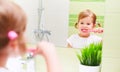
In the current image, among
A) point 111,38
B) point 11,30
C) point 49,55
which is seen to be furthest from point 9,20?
point 111,38

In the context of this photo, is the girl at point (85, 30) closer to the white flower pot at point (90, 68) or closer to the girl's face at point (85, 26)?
the girl's face at point (85, 26)

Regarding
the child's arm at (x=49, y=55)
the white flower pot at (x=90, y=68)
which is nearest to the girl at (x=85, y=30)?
the white flower pot at (x=90, y=68)

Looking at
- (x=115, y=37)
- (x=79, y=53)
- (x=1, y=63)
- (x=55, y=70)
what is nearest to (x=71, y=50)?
(x=79, y=53)

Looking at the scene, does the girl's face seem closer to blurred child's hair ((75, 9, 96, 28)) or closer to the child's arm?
blurred child's hair ((75, 9, 96, 28))

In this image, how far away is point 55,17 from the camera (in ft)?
4.83

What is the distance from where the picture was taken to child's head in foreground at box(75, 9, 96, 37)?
1.41m

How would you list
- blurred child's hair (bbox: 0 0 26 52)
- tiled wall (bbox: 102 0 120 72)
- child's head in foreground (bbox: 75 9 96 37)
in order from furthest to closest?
child's head in foreground (bbox: 75 9 96 37)
tiled wall (bbox: 102 0 120 72)
blurred child's hair (bbox: 0 0 26 52)

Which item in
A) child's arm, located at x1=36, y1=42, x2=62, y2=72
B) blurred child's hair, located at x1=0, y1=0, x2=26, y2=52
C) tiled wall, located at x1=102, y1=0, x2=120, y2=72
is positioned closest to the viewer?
blurred child's hair, located at x1=0, y1=0, x2=26, y2=52

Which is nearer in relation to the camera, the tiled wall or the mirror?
the tiled wall

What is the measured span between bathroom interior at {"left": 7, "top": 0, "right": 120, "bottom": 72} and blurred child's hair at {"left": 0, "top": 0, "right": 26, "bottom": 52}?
639 mm

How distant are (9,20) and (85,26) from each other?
80cm

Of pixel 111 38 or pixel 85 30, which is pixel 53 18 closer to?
pixel 85 30

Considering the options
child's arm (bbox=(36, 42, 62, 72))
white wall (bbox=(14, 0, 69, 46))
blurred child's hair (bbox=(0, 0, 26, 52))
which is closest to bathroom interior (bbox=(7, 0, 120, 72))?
white wall (bbox=(14, 0, 69, 46))

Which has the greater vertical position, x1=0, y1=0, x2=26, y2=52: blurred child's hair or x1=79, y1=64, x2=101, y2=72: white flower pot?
x1=0, y1=0, x2=26, y2=52: blurred child's hair
